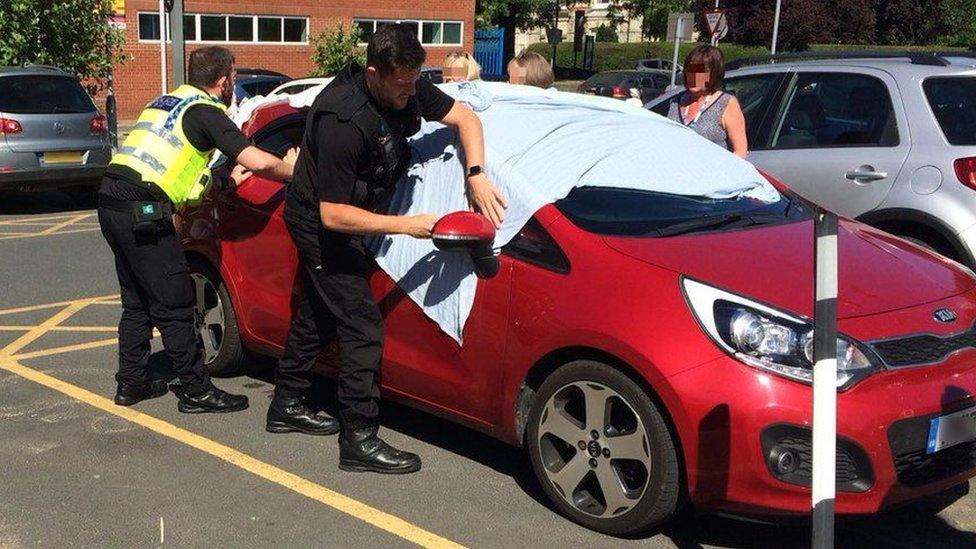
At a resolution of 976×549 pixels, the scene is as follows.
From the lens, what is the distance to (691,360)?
11.5 ft

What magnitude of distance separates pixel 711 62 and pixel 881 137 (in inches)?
41.4

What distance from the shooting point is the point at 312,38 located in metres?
29.9

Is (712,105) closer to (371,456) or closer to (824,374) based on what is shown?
(371,456)

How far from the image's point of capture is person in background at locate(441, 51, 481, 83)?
652cm

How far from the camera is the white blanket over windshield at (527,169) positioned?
13.8ft

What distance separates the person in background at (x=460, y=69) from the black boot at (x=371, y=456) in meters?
2.69

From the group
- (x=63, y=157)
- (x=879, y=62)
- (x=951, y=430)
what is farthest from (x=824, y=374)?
(x=63, y=157)

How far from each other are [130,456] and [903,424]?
312cm

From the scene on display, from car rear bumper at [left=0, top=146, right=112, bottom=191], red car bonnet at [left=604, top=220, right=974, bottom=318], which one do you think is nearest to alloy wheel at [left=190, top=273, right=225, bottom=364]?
red car bonnet at [left=604, top=220, right=974, bottom=318]

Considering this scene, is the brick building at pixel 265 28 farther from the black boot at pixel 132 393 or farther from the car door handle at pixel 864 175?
the car door handle at pixel 864 175

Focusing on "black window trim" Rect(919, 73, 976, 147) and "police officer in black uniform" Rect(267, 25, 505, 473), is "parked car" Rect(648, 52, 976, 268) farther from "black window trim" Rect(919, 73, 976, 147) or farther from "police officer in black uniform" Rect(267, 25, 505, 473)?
"police officer in black uniform" Rect(267, 25, 505, 473)

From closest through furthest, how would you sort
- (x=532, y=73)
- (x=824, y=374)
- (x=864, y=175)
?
(x=824, y=374) → (x=864, y=175) → (x=532, y=73)

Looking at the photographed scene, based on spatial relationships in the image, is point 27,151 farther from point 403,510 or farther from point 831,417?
point 831,417

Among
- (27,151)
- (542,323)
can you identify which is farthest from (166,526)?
(27,151)
